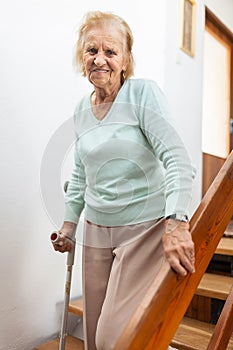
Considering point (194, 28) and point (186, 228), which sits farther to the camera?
point (194, 28)

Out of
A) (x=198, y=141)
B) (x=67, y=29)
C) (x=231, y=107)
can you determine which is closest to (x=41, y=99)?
(x=67, y=29)

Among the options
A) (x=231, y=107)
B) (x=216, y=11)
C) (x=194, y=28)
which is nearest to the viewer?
(x=194, y=28)

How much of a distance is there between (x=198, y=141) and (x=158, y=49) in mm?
874

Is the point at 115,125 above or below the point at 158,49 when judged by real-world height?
below

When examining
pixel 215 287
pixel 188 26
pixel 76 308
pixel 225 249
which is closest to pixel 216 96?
pixel 188 26

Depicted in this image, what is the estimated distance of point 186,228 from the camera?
→ 0.93 metres

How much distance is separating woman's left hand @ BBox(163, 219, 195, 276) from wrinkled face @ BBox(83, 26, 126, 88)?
562 millimetres

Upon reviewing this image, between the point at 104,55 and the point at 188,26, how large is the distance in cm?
211

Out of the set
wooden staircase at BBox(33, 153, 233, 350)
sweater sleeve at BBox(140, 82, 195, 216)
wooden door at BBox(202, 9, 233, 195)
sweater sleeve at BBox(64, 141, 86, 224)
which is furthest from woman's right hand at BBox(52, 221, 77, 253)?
wooden door at BBox(202, 9, 233, 195)

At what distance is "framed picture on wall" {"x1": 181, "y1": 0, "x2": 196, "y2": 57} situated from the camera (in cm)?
296

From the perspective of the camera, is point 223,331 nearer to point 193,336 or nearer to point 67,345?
point 193,336

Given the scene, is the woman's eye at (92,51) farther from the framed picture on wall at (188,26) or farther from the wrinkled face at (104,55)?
the framed picture on wall at (188,26)

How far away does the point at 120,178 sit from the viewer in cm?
116

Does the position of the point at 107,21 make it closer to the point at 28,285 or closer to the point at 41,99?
the point at 41,99
